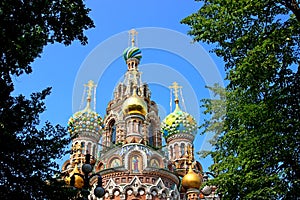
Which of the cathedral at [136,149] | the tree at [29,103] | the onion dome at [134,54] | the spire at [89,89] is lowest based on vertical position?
the tree at [29,103]

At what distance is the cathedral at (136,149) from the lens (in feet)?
59.9

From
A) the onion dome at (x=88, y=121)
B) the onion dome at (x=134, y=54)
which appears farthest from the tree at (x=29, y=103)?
the onion dome at (x=134, y=54)

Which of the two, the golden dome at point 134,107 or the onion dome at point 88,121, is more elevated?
the onion dome at point 88,121

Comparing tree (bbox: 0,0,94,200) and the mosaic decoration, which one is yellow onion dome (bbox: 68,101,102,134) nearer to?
the mosaic decoration

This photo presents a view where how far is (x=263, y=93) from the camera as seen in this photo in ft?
27.5

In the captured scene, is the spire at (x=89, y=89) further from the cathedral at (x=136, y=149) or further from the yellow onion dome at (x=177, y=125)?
the yellow onion dome at (x=177, y=125)

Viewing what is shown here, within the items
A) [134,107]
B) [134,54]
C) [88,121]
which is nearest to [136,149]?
[134,107]

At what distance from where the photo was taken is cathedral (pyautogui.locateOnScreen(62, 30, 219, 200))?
18.3 metres

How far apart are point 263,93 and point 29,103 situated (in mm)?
4788

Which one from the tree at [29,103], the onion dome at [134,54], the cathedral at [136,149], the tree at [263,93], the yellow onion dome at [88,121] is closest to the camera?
the tree at [29,103]

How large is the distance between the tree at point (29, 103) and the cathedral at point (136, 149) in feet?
4.69

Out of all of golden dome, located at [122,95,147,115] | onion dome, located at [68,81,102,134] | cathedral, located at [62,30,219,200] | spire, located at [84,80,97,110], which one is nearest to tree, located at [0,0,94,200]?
cathedral, located at [62,30,219,200]

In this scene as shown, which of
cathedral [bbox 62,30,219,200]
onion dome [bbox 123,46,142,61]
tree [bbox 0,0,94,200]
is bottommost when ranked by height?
tree [bbox 0,0,94,200]

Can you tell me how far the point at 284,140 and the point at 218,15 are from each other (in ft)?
9.65
